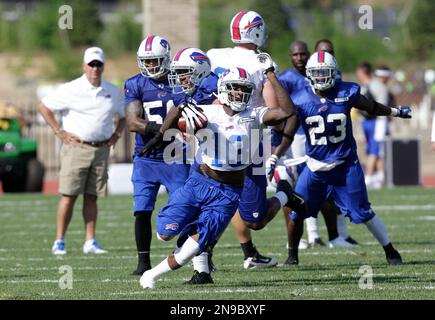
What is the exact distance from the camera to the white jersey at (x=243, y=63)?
8.58 metres

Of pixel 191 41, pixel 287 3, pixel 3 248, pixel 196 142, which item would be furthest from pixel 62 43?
pixel 196 142

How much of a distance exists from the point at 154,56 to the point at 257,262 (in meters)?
1.81

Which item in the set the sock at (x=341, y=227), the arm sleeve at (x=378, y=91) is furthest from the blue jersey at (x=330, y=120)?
the arm sleeve at (x=378, y=91)

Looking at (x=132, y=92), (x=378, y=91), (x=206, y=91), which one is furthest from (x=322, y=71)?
(x=378, y=91)

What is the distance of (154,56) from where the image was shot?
8500 millimetres

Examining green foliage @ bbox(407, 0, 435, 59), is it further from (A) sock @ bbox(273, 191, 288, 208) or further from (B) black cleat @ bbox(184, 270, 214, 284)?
(B) black cleat @ bbox(184, 270, 214, 284)

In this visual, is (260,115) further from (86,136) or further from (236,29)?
(86,136)

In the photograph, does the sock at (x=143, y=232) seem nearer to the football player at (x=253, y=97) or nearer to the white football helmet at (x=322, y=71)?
the football player at (x=253, y=97)

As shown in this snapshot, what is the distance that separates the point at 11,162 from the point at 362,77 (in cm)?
555

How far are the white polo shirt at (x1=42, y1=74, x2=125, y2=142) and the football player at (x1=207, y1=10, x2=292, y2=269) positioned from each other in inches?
85.4

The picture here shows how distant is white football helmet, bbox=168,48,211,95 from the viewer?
8.00 m

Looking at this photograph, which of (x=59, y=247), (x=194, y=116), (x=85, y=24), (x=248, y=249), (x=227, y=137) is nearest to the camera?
(x=194, y=116)
